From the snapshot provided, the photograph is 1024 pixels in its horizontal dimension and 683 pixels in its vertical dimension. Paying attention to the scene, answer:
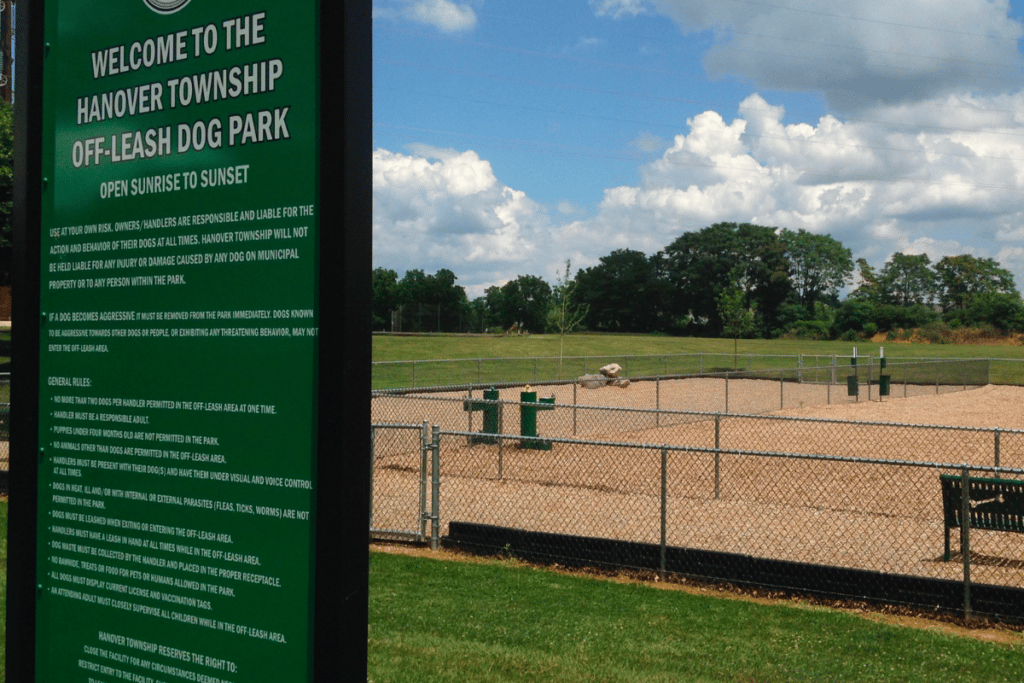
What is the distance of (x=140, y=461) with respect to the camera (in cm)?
244

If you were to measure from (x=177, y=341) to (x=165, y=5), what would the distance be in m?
0.93

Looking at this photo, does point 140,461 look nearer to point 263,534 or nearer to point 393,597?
point 263,534

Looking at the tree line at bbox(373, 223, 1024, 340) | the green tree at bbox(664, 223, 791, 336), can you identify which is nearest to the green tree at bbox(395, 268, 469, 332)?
the tree line at bbox(373, 223, 1024, 340)

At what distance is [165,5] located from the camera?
8.07 feet

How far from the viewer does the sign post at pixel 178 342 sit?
2.19 metres

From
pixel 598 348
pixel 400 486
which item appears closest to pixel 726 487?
pixel 400 486

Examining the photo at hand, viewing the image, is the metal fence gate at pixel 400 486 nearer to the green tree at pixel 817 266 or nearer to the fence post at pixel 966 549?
the fence post at pixel 966 549

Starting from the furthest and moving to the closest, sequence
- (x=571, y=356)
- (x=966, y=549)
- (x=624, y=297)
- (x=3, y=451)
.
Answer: (x=624, y=297)
(x=571, y=356)
(x=3, y=451)
(x=966, y=549)

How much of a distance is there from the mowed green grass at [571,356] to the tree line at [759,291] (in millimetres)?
11254

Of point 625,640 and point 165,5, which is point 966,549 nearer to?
point 625,640

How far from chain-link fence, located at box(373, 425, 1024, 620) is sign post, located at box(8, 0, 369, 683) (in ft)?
21.5

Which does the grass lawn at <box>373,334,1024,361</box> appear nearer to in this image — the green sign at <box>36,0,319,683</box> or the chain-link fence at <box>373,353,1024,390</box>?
the chain-link fence at <box>373,353,1024,390</box>

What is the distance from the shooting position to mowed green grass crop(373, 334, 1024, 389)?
34.3 metres

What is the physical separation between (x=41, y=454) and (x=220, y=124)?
1.18m
